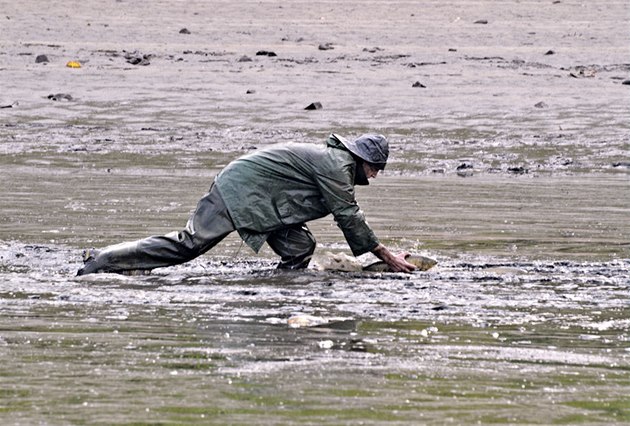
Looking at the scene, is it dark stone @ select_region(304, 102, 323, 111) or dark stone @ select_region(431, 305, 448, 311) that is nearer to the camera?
dark stone @ select_region(431, 305, 448, 311)

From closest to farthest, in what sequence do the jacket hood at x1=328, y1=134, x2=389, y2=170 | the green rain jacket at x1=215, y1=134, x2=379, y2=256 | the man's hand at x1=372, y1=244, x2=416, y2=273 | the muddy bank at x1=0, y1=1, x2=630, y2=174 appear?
1. the jacket hood at x1=328, y1=134, x2=389, y2=170
2. the green rain jacket at x1=215, y1=134, x2=379, y2=256
3. the man's hand at x1=372, y1=244, x2=416, y2=273
4. the muddy bank at x1=0, y1=1, x2=630, y2=174

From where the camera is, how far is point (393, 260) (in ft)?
31.2

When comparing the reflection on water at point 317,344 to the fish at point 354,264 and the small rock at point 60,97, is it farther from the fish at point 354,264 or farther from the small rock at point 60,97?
the small rock at point 60,97

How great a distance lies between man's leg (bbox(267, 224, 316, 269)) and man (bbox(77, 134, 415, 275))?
85 mm

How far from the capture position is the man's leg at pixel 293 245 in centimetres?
979

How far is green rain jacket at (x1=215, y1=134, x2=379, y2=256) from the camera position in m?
9.34

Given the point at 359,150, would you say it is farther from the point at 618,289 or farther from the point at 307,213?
the point at 618,289

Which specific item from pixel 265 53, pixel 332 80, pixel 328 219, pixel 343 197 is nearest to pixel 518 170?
pixel 328 219

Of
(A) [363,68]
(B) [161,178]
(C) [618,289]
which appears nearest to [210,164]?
(B) [161,178]

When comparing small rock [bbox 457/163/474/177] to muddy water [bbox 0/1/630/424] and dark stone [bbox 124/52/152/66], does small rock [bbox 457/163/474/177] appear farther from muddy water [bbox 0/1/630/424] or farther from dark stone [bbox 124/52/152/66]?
dark stone [bbox 124/52/152/66]

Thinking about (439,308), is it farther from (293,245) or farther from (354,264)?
(293,245)

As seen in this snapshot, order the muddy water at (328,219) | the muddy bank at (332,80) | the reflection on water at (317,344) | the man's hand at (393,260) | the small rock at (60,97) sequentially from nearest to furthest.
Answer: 1. the reflection on water at (317,344)
2. the muddy water at (328,219)
3. the man's hand at (393,260)
4. the muddy bank at (332,80)
5. the small rock at (60,97)

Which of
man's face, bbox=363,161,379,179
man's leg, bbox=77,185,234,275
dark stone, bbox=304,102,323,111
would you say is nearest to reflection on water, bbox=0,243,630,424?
man's leg, bbox=77,185,234,275

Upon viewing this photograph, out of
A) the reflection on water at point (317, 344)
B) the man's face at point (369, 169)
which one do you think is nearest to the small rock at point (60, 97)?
the reflection on water at point (317, 344)
